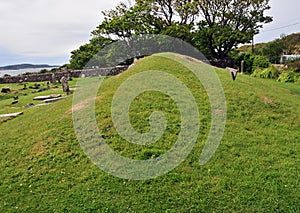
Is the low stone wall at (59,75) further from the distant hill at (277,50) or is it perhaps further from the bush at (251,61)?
the distant hill at (277,50)

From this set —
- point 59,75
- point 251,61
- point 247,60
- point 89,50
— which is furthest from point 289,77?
point 89,50

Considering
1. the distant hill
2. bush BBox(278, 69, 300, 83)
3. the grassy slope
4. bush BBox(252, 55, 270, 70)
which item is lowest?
the grassy slope

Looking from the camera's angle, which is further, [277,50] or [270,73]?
[277,50]

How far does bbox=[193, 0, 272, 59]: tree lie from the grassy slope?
2006 cm

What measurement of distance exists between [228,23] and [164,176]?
25.2 metres

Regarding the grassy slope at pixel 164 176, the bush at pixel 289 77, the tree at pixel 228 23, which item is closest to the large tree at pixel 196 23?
the tree at pixel 228 23

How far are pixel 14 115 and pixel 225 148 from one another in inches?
316

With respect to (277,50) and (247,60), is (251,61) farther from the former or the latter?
(277,50)

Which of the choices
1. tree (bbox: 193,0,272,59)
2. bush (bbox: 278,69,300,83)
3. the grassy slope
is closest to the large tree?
tree (bbox: 193,0,272,59)

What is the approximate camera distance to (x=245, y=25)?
26469mm

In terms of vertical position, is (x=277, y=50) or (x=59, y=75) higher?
(x=277, y=50)

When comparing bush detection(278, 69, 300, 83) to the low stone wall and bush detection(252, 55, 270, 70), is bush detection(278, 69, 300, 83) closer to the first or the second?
bush detection(252, 55, 270, 70)

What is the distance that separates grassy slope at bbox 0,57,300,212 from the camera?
13.2ft

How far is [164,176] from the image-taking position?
180 inches
